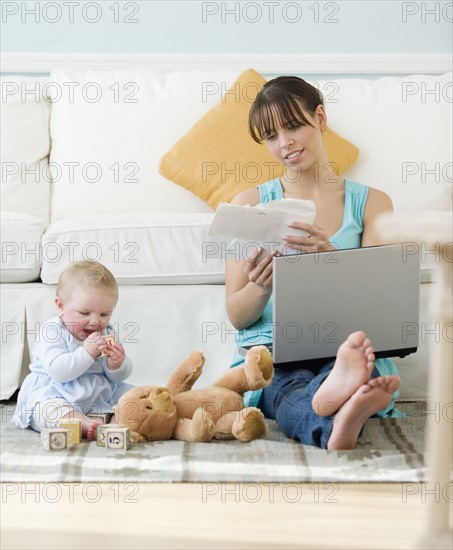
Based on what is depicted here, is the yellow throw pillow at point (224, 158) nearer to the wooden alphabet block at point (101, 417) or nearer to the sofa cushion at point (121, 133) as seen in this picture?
the sofa cushion at point (121, 133)

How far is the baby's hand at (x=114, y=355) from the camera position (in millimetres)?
1811

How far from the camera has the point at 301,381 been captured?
1770 millimetres

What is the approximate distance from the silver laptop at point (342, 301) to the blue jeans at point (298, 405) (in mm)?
→ 36

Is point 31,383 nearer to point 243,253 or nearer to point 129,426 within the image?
point 129,426

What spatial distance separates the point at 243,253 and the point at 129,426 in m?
0.41

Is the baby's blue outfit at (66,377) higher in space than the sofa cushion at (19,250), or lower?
lower

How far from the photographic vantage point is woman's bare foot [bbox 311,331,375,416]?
1.55m

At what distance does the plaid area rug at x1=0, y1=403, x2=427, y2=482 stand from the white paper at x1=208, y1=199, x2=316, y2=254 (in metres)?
0.39

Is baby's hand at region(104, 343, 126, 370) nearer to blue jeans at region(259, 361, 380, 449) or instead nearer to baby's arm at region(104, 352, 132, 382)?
baby's arm at region(104, 352, 132, 382)

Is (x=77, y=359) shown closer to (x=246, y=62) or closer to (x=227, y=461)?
(x=227, y=461)

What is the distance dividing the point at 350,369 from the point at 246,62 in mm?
1687

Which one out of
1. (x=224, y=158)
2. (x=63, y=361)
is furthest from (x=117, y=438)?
(x=224, y=158)

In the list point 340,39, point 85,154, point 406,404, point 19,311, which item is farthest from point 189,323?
point 340,39

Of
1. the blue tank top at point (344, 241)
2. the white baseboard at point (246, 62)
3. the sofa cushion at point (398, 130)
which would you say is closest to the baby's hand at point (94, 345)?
the blue tank top at point (344, 241)
